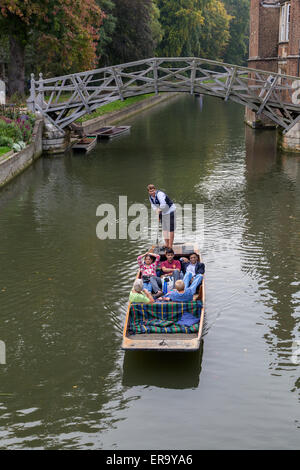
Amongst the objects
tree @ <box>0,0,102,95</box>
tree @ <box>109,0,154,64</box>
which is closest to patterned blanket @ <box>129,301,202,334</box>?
tree @ <box>0,0,102,95</box>

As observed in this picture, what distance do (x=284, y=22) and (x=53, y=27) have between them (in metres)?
13.3

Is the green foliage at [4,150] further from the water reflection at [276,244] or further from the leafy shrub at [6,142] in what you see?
the water reflection at [276,244]

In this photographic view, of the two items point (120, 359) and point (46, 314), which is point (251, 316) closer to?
point (120, 359)

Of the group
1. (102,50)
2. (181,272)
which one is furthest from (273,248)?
(102,50)

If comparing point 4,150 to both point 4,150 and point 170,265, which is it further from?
point 170,265

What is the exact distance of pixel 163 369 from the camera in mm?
9734

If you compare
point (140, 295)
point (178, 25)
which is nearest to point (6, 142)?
point (140, 295)

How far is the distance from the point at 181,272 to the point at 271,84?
18359mm

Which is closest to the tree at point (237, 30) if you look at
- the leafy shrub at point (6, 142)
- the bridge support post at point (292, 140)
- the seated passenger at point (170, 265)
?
the bridge support post at point (292, 140)

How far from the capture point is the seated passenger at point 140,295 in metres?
10.6

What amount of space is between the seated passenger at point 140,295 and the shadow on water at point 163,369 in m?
0.88

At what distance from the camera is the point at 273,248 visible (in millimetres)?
15430

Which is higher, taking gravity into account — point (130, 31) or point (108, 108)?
point (130, 31)

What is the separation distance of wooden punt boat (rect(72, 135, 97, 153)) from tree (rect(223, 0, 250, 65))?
74.7 m
